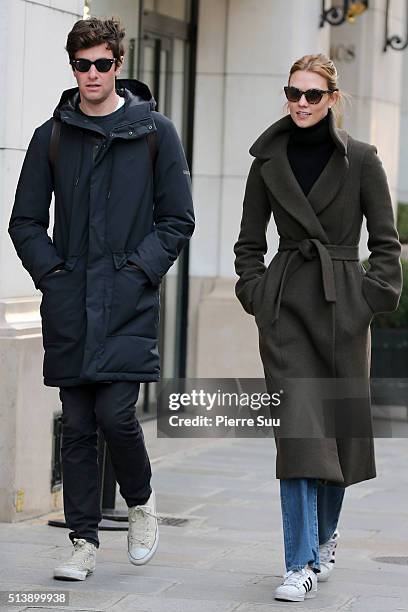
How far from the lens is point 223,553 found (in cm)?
650

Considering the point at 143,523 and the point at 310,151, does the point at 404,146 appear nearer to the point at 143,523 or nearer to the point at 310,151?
the point at 310,151

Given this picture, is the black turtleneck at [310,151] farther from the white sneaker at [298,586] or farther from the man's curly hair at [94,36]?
the white sneaker at [298,586]

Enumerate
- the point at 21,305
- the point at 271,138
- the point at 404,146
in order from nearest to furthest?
the point at 271,138
the point at 21,305
the point at 404,146

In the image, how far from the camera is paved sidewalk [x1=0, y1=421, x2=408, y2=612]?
5.54 m

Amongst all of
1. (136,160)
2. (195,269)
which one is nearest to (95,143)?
(136,160)

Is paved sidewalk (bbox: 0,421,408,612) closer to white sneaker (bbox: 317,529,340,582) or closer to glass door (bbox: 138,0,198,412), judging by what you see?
white sneaker (bbox: 317,529,340,582)

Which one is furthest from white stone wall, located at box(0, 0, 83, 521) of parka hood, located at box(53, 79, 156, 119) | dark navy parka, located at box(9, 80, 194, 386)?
dark navy parka, located at box(9, 80, 194, 386)

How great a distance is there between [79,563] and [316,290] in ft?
4.52

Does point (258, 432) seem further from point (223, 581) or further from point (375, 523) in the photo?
point (375, 523)

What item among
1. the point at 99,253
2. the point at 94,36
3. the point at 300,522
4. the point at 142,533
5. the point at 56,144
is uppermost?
the point at 94,36

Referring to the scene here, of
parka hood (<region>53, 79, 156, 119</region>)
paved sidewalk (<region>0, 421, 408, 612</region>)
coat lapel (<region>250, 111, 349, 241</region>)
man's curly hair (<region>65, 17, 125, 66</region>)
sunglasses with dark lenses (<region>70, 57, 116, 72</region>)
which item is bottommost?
paved sidewalk (<region>0, 421, 408, 612</region>)

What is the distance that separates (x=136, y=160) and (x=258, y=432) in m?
1.36

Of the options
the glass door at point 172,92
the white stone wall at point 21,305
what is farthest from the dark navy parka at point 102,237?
the glass door at point 172,92

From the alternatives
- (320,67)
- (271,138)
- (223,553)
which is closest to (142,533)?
(223,553)
